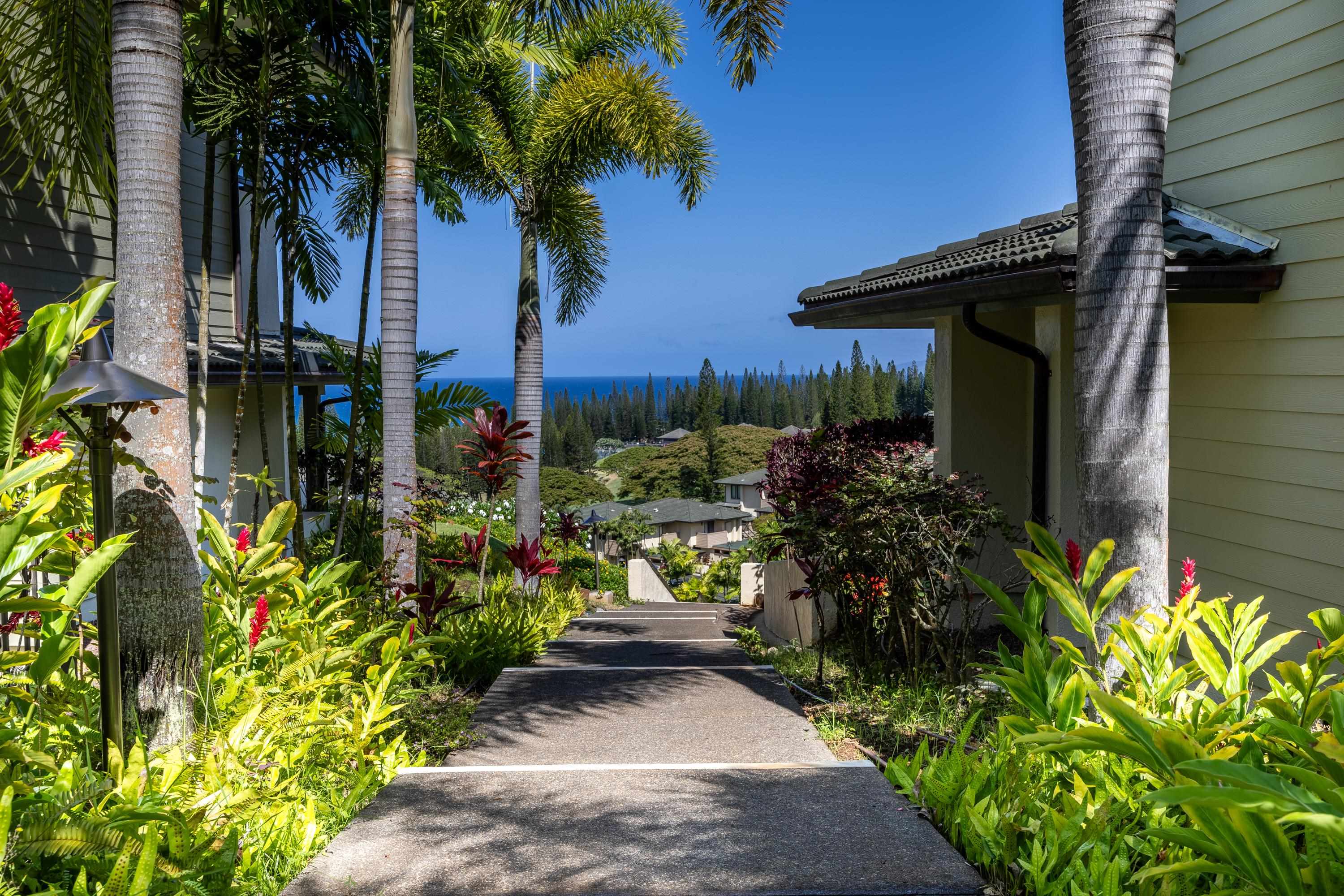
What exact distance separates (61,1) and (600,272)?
10462 millimetres

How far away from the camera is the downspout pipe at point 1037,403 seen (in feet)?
21.4

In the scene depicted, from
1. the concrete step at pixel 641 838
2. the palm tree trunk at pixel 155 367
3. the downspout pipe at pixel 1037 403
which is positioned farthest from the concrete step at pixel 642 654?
the palm tree trunk at pixel 155 367

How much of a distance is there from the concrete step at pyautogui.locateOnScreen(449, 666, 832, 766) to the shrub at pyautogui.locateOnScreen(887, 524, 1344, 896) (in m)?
0.94

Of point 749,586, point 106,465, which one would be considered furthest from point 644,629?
point 106,465

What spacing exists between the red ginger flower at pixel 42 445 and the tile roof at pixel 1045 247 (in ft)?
15.7

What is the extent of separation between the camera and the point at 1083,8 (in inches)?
149

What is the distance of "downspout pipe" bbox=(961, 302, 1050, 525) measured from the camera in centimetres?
651

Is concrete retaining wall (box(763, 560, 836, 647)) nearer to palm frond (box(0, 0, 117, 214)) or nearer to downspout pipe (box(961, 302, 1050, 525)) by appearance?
downspout pipe (box(961, 302, 1050, 525))

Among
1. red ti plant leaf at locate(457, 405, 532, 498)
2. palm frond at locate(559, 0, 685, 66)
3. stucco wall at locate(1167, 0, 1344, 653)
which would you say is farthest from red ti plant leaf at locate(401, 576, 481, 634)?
palm frond at locate(559, 0, 685, 66)

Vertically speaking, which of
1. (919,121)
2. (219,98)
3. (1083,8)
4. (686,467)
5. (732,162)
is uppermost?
(919,121)

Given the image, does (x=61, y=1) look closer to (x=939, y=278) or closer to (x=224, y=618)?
(x=224, y=618)

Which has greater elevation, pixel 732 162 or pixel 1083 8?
pixel 732 162

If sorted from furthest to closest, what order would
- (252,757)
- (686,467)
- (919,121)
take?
1. (686,467)
2. (919,121)
3. (252,757)

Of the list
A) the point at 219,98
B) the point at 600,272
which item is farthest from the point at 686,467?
the point at 219,98
